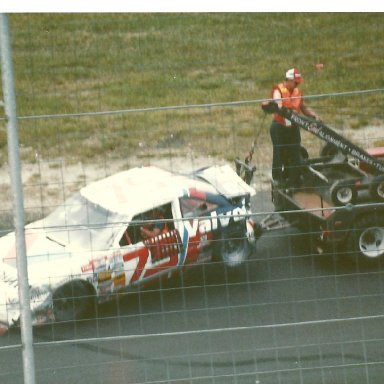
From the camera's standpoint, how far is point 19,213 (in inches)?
190

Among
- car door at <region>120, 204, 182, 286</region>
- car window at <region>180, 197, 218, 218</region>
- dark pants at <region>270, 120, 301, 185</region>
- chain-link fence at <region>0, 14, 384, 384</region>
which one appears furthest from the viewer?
car window at <region>180, 197, 218, 218</region>

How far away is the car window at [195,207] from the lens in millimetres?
8093

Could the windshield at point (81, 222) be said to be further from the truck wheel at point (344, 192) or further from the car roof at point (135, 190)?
the truck wheel at point (344, 192)

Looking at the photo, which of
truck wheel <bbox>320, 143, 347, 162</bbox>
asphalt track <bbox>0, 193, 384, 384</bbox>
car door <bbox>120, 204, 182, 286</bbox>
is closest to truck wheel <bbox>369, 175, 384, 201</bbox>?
truck wheel <bbox>320, 143, 347, 162</bbox>

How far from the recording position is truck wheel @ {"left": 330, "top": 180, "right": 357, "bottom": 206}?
339 inches

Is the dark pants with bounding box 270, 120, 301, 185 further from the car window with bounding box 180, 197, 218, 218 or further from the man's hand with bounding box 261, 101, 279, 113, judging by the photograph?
the car window with bounding box 180, 197, 218, 218

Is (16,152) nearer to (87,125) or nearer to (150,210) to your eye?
(87,125)

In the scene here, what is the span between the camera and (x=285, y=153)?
25.8 feet

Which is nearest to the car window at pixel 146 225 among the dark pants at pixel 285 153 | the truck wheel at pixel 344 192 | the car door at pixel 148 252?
the car door at pixel 148 252

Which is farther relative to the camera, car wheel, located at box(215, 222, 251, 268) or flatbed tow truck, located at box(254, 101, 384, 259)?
flatbed tow truck, located at box(254, 101, 384, 259)

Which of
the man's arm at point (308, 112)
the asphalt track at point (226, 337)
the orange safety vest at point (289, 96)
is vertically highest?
the orange safety vest at point (289, 96)

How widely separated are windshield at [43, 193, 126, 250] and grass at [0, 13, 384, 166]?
492mm

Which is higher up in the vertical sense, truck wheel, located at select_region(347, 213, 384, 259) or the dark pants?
the dark pants

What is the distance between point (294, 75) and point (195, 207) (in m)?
1.44
